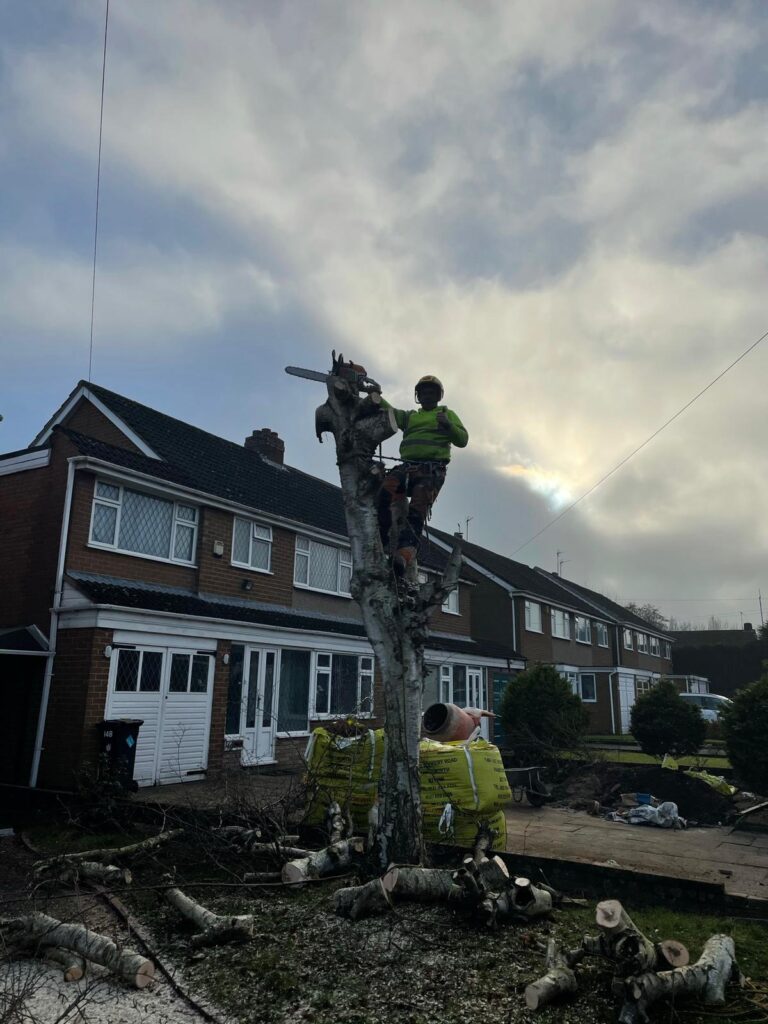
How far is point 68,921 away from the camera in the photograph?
17.2 ft

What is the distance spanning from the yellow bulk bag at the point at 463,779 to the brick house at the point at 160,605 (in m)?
3.81

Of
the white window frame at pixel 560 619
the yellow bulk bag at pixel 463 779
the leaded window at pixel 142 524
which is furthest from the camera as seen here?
the white window frame at pixel 560 619

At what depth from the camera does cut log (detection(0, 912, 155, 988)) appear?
4.50m

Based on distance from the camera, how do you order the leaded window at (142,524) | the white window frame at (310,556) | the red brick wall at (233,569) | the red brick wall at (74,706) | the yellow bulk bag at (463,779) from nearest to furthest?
the yellow bulk bag at (463,779)
the red brick wall at (74,706)
the leaded window at (142,524)
the red brick wall at (233,569)
the white window frame at (310,556)

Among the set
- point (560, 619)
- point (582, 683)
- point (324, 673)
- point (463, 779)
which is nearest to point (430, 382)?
point (463, 779)

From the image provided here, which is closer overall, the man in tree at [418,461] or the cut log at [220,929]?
the cut log at [220,929]

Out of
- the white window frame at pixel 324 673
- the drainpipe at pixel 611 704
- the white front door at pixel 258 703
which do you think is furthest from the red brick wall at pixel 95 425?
the drainpipe at pixel 611 704

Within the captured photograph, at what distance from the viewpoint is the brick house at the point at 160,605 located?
37.7 feet

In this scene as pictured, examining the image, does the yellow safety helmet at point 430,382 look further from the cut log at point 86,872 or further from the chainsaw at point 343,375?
the cut log at point 86,872

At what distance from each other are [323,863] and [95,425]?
12359 mm

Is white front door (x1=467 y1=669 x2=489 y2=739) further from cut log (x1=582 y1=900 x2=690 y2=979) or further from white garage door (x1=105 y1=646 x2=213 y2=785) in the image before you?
cut log (x1=582 y1=900 x2=690 y2=979)

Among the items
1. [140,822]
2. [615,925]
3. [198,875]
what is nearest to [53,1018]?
[198,875]

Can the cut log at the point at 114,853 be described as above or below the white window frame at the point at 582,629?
below

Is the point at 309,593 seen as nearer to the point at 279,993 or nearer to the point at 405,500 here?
the point at 405,500
